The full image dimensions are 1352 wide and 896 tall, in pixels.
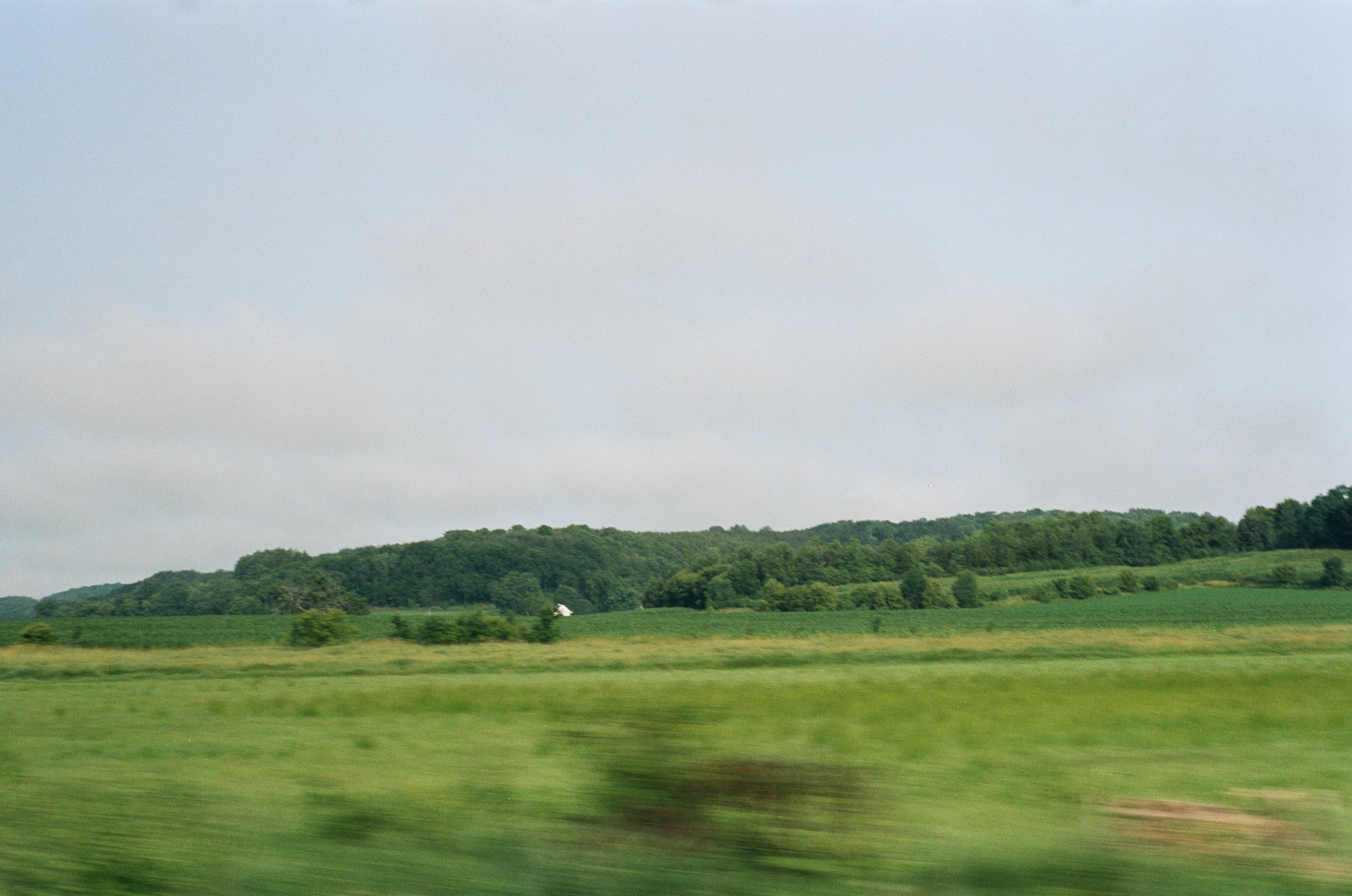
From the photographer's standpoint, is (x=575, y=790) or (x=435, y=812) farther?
(x=435, y=812)

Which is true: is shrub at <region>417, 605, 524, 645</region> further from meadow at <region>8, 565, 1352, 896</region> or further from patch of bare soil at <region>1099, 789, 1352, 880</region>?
patch of bare soil at <region>1099, 789, 1352, 880</region>

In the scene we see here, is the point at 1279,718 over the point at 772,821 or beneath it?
beneath

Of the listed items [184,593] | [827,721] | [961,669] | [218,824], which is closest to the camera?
[218,824]

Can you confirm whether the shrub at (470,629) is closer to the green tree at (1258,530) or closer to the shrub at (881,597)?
the shrub at (881,597)

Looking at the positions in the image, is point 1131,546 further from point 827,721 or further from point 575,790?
point 575,790

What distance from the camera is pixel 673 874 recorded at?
523cm

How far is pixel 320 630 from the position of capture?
48312mm

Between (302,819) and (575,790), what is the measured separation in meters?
2.20

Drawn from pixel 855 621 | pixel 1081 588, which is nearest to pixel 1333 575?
pixel 1081 588

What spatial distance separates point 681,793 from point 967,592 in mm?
85025

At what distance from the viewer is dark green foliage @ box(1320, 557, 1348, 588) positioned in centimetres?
7638

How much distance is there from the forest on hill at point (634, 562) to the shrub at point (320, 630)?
20317 mm

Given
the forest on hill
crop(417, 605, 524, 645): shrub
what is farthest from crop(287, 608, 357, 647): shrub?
the forest on hill

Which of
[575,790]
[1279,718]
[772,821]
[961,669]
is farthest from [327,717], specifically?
[961,669]
